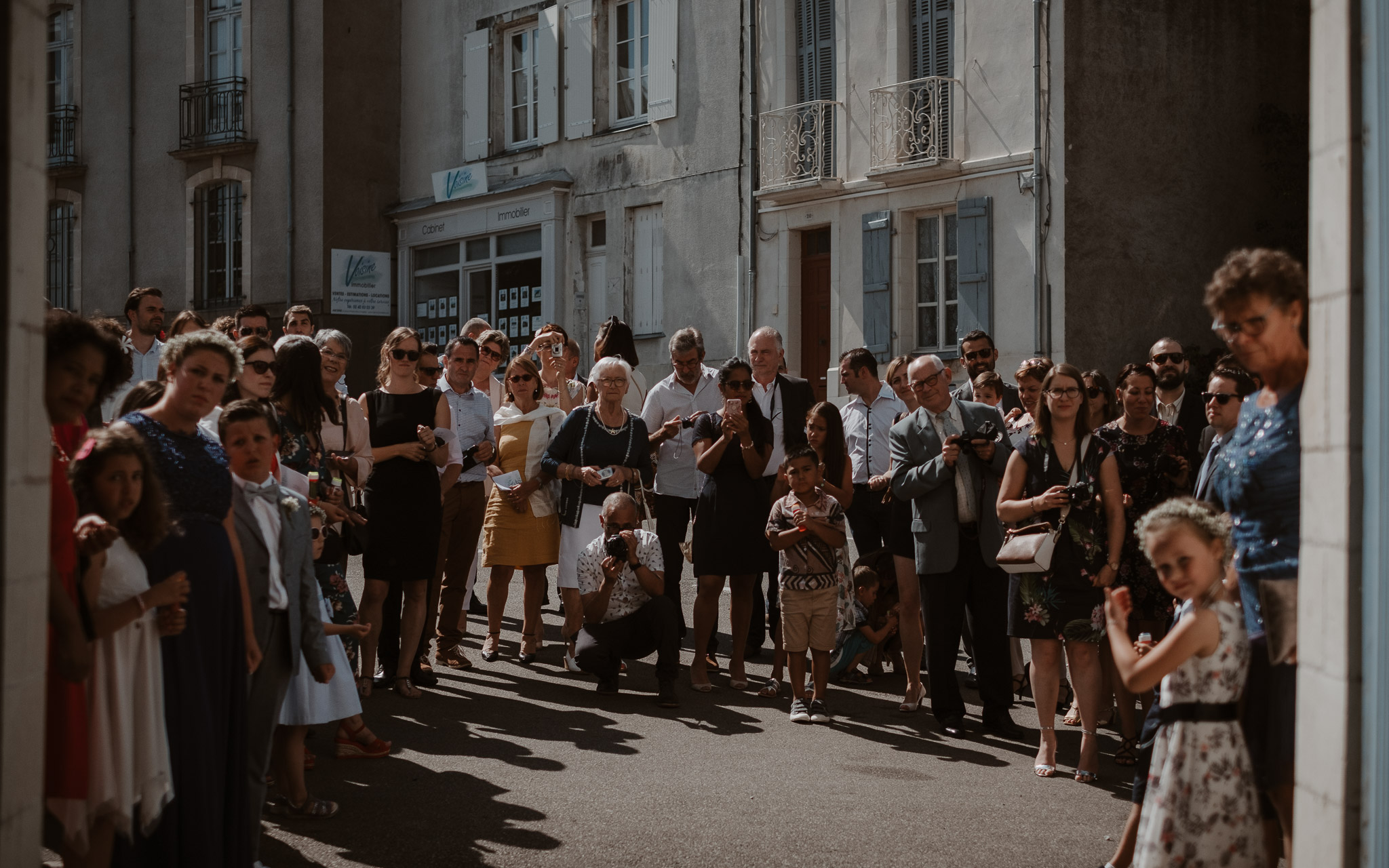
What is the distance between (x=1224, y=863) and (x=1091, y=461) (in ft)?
10.0

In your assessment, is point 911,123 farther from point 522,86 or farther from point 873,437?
point 873,437

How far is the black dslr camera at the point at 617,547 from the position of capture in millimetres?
8945

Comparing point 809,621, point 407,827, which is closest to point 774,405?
point 809,621

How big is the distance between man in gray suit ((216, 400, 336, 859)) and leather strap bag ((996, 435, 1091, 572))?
127 inches

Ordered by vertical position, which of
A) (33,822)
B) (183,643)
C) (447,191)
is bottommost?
(33,822)

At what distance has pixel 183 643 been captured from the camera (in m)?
4.77

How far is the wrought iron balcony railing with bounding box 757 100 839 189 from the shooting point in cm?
2102

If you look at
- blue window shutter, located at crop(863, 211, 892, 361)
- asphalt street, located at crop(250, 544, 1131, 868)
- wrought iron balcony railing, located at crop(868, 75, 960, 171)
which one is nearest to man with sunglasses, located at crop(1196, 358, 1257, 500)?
asphalt street, located at crop(250, 544, 1131, 868)

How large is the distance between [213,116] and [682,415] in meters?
19.9

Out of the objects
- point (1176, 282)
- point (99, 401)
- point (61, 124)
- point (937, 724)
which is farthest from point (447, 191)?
point (99, 401)

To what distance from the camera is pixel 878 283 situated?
2055 cm

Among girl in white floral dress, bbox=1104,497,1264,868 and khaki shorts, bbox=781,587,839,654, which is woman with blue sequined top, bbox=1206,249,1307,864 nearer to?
girl in white floral dress, bbox=1104,497,1264,868

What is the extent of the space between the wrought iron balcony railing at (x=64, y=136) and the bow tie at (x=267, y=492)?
26.5 metres

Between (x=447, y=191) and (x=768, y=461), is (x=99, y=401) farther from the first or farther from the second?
(x=447, y=191)
